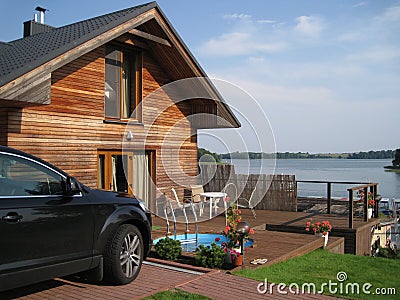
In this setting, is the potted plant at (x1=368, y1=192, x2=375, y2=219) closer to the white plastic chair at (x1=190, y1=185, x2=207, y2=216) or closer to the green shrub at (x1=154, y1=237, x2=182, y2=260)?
the white plastic chair at (x1=190, y1=185, x2=207, y2=216)

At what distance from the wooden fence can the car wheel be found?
9.36 m

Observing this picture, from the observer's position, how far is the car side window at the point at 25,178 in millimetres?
4449

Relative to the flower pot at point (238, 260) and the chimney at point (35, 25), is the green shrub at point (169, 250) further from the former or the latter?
the chimney at point (35, 25)

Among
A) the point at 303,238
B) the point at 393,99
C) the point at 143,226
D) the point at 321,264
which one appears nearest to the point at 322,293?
the point at 321,264

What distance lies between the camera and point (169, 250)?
7199 mm

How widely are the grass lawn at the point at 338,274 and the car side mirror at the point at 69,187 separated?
8.42 ft

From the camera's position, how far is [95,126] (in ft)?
34.0

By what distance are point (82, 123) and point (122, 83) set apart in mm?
1986

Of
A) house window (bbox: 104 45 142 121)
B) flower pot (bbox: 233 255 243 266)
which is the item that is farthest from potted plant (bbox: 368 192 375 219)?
flower pot (bbox: 233 255 243 266)

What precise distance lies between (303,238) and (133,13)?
6.18m

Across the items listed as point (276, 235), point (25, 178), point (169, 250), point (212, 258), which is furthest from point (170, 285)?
point (276, 235)

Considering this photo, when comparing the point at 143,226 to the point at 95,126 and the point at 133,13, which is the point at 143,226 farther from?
the point at 133,13

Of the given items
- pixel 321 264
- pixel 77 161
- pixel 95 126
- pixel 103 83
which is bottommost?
pixel 321 264

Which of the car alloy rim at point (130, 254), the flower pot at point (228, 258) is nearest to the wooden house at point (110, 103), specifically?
the car alloy rim at point (130, 254)
